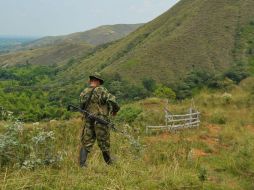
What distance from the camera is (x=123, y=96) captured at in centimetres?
5012

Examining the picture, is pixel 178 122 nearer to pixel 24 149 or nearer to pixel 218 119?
pixel 218 119

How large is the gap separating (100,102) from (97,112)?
18 centimetres

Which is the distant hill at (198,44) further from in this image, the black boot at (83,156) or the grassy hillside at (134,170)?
the black boot at (83,156)

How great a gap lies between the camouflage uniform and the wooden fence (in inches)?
328

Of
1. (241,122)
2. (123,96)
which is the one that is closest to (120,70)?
(123,96)

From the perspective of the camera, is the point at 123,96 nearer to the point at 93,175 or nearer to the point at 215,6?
the point at 215,6

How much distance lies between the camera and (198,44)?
185 ft

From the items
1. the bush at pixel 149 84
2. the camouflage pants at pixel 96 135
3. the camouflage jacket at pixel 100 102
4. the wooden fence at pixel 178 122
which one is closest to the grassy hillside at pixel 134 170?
the camouflage pants at pixel 96 135

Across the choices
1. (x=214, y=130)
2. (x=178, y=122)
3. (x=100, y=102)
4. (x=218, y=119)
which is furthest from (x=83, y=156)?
(x=218, y=119)

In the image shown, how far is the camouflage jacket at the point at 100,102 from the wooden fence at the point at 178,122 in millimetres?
8308

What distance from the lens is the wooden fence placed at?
15102 mm

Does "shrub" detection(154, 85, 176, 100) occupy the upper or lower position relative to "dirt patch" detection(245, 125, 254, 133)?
lower

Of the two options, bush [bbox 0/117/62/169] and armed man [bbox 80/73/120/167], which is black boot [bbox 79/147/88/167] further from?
bush [bbox 0/117/62/169]

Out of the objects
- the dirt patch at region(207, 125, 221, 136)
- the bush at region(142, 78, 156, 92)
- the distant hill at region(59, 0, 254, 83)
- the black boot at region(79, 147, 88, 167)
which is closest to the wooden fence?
the dirt patch at region(207, 125, 221, 136)
